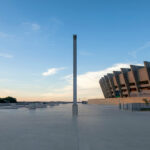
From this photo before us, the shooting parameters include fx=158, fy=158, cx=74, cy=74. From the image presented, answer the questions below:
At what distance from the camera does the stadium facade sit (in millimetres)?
63975

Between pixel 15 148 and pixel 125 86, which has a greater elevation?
pixel 125 86

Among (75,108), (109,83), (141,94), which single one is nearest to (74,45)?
(75,108)

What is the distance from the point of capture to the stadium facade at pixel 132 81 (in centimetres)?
6397

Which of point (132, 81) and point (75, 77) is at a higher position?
point (132, 81)

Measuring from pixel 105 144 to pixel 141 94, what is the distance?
2535 inches

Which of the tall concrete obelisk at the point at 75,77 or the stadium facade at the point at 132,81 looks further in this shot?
the stadium facade at the point at 132,81

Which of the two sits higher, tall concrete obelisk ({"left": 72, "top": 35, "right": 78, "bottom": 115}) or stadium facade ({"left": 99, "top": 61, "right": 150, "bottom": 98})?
stadium facade ({"left": 99, "top": 61, "right": 150, "bottom": 98})

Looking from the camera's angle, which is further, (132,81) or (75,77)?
(132,81)

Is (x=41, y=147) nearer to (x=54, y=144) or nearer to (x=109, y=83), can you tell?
(x=54, y=144)

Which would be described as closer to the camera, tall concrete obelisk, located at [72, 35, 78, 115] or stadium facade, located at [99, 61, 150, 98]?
tall concrete obelisk, located at [72, 35, 78, 115]

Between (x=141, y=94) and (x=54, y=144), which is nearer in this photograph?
(x=54, y=144)

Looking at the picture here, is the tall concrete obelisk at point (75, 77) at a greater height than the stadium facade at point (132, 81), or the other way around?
the stadium facade at point (132, 81)

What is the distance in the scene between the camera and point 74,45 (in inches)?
795

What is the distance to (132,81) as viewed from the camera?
234 ft
